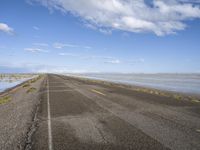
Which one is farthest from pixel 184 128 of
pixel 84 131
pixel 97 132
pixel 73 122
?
pixel 73 122

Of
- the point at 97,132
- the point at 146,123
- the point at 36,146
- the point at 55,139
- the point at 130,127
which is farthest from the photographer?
the point at 146,123

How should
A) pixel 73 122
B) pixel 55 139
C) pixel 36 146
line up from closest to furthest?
pixel 36 146 → pixel 55 139 → pixel 73 122

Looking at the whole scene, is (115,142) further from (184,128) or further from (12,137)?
(12,137)

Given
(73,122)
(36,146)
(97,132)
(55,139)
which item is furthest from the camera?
(73,122)

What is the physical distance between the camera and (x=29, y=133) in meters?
6.96

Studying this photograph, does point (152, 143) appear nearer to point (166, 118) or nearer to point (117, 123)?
point (117, 123)

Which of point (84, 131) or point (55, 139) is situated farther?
point (84, 131)

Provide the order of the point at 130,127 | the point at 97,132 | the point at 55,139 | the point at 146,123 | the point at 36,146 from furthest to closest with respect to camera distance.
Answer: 1. the point at 146,123
2. the point at 130,127
3. the point at 97,132
4. the point at 55,139
5. the point at 36,146

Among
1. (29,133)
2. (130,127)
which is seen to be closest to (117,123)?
(130,127)

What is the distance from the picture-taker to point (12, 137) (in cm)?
659

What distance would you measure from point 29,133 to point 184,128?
5384 millimetres

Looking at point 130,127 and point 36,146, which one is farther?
point 130,127

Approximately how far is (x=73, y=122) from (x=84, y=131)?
148 centimetres

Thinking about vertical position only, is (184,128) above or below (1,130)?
above
